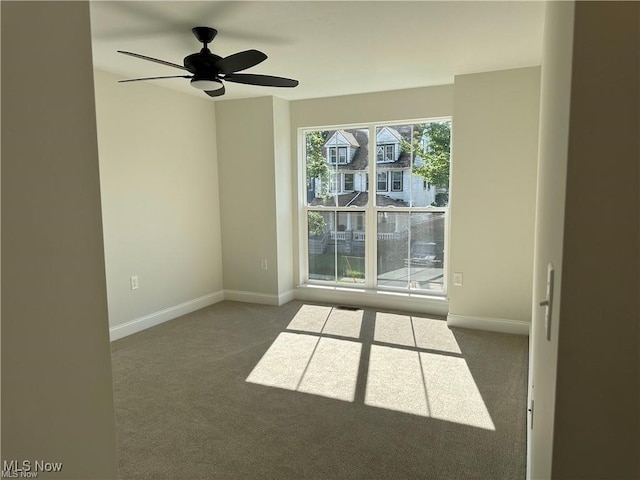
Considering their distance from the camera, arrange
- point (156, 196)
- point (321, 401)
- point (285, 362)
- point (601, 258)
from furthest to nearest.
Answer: point (156, 196)
point (285, 362)
point (321, 401)
point (601, 258)

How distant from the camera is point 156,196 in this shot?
176 inches

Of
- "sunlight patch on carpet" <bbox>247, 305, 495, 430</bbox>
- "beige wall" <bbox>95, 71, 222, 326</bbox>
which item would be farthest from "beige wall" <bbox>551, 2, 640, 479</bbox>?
"beige wall" <bbox>95, 71, 222, 326</bbox>

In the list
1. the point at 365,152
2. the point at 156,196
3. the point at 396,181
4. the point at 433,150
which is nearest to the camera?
the point at 156,196

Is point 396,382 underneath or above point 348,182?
underneath

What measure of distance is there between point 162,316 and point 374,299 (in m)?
2.32

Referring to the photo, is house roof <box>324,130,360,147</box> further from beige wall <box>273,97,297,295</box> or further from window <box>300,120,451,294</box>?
beige wall <box>273,97,297,295</box>

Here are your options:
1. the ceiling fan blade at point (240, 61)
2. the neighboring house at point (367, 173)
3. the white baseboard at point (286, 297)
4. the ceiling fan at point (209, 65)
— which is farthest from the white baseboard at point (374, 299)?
the ceiling fan blade at point (240, 61)

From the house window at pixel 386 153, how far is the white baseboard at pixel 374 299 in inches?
60.2

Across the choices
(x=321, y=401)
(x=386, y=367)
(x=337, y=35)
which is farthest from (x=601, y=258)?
(x=386, y=367)

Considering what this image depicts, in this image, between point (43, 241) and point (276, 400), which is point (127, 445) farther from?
point (43, 241)

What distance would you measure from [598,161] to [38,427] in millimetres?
1106

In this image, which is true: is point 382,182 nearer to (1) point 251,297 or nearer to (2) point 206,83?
(1) point 251,297

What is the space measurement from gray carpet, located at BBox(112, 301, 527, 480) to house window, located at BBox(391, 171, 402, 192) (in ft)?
5.00

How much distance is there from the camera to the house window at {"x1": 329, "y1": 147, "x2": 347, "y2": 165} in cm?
516
